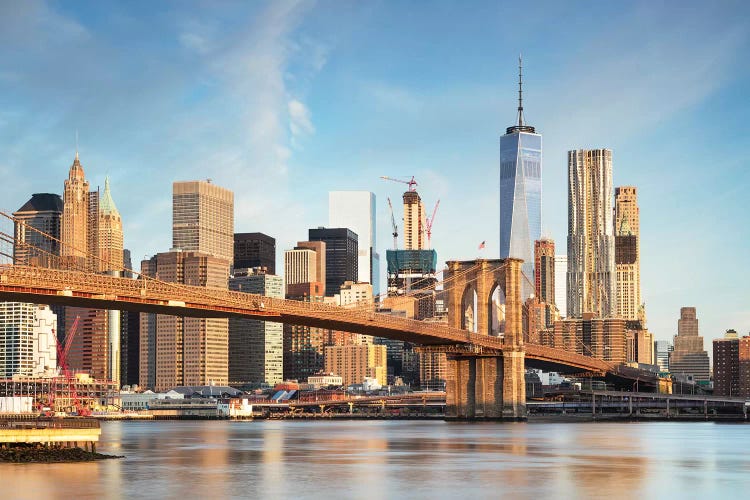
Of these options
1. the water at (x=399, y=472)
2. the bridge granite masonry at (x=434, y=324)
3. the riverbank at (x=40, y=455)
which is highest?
the bridge granite masonry at (x=434, y=324)

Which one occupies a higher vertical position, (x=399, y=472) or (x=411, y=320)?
(x=411, y=320)

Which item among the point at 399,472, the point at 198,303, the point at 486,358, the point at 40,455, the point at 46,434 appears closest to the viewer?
the point at 399,472


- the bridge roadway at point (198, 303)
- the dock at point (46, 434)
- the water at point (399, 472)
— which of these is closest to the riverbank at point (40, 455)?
the dock at point (46, 434)

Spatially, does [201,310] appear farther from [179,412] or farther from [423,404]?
[179,412]

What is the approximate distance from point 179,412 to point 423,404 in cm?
4011

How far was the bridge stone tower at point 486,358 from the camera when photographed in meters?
98.2

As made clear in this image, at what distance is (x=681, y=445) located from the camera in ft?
228

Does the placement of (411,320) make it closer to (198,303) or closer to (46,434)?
(198,303)

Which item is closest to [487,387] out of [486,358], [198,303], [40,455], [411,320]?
[486,358]

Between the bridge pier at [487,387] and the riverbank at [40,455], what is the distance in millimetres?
54442

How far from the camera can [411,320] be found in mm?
90500

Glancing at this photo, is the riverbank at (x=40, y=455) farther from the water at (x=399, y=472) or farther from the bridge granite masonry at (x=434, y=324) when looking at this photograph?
the bridge granite masonry at (x=434, y=324)

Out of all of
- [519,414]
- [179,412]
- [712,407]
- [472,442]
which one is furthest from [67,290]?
[179,412]

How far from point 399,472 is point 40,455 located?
13.6 metres
